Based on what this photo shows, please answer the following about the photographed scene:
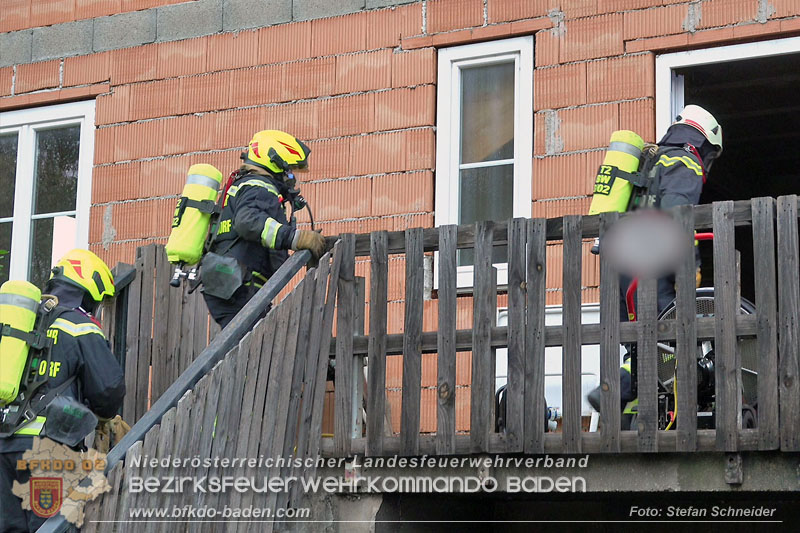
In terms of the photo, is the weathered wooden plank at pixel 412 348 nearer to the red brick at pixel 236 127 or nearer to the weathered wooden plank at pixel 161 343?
the weathered wooden plank at pixel 161 343

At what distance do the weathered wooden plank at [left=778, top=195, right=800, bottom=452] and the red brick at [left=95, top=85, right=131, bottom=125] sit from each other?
5.76 meters

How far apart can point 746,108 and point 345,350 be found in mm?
5971

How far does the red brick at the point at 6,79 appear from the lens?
34.8 ft

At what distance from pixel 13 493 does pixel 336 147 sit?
3.64 m

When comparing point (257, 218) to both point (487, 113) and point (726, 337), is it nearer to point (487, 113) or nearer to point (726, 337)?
point (487, 113)

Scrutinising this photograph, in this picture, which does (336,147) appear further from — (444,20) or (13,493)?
(13,493)

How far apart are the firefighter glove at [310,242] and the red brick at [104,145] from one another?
360 cm

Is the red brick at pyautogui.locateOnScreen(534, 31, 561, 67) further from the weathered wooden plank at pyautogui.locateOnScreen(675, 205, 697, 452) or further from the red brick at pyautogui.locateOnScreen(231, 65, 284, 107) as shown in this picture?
the weathered wooden plank at pyautogui.locateOnScreen(675, 205, 697, 452)

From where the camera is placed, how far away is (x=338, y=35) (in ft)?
31.0

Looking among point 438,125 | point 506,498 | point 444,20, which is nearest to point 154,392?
point 506,498

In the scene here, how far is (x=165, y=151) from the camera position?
9898 mm

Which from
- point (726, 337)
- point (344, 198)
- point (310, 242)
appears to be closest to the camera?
point (726, 337)

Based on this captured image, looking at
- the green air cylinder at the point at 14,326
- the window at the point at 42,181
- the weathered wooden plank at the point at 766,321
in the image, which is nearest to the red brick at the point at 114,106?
the window at the point at 42,181

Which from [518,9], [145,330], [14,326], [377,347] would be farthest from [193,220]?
[518,9]
